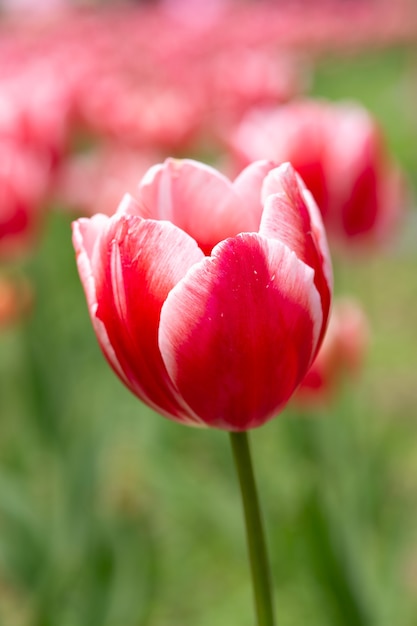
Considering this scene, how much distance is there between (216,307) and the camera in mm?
471

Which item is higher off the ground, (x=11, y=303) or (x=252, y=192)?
(x=252, y=192)

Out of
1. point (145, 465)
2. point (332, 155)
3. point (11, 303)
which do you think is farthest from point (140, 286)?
point (145, 465)

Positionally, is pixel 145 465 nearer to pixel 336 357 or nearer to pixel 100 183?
pixel 100 183

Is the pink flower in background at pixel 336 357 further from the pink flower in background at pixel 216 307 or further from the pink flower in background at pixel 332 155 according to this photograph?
the pink flower in background at pixel 216 307

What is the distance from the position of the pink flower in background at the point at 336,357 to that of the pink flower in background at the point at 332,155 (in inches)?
4.6

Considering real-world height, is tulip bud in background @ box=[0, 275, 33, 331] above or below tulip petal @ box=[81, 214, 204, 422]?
below

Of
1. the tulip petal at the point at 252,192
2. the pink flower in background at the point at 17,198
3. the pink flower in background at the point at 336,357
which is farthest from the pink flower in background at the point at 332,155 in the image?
the tulip petal at the point at 252,192

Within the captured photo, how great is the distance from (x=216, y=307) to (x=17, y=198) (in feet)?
2.67

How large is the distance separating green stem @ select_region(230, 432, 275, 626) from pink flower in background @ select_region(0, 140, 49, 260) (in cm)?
80

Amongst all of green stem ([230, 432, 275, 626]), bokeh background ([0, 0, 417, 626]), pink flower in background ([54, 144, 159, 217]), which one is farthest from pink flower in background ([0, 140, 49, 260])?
green stem ([230, 432, 275, 626])

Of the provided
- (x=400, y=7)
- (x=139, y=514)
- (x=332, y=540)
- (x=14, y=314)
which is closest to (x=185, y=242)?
(x=332, y=540)

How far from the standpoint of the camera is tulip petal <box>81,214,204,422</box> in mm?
481

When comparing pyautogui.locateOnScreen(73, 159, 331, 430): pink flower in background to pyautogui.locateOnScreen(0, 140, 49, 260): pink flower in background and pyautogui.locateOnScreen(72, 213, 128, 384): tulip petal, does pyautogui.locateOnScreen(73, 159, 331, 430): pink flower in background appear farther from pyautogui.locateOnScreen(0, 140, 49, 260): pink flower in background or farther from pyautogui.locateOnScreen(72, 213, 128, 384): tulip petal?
pyautogui.locateOnScreen(0, 140, 49, 260): pink flower in background

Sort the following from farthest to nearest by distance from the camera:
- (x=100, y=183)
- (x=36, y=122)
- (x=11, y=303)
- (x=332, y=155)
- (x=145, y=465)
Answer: (x=145, y=465) → (x=100, y=183) → (x=36, y=122) → (x=11, y=303) → (x=332, y=155)
